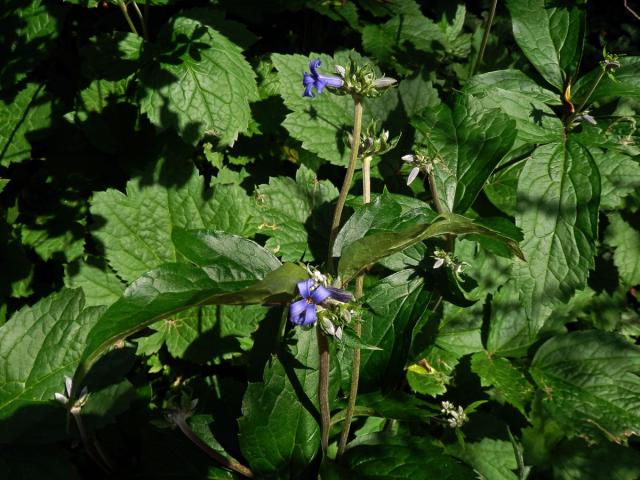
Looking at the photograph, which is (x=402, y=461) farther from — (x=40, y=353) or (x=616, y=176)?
(x=616, y=176)

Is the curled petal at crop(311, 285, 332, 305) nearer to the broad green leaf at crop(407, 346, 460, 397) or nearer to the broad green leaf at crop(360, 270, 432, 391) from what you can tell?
the broad green leaf at crop(360, 270, 432, 391)

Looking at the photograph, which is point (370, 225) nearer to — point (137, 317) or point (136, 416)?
point (137, 317)

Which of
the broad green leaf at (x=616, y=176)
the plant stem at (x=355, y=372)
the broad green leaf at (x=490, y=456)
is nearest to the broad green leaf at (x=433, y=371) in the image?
the broad green leaf at (x=490, y=456)

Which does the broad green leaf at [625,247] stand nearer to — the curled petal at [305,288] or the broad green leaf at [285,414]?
the broad green leaf at [285,414]

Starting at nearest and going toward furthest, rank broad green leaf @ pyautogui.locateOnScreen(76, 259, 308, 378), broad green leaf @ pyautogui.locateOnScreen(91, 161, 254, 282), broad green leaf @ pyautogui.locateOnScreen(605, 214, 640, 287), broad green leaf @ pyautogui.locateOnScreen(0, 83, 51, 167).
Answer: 1. broad green leaf @ pyautogui.locateOnScreen(76, 259, 308, 378)
2. broad green leaf @ pyautogui.locateOnScreen(91, 161, 254, 282)
3. broad green leaf @ pyautogui.locateOnScreen(0, 83, 51, 167)
4. broad green leaf @ pyautogui.locateOnScreen(605, 214, 640, 287)

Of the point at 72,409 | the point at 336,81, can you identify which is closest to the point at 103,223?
the point at 72,409

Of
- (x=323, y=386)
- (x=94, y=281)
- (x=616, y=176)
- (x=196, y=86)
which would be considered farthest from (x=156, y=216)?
(x=616, y=176)

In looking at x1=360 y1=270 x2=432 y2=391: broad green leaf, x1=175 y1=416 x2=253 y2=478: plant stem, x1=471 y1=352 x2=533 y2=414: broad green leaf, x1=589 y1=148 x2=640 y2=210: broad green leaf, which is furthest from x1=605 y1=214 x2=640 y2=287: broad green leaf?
x1=175 y1=416 x2=253 y2=478: plant stem
